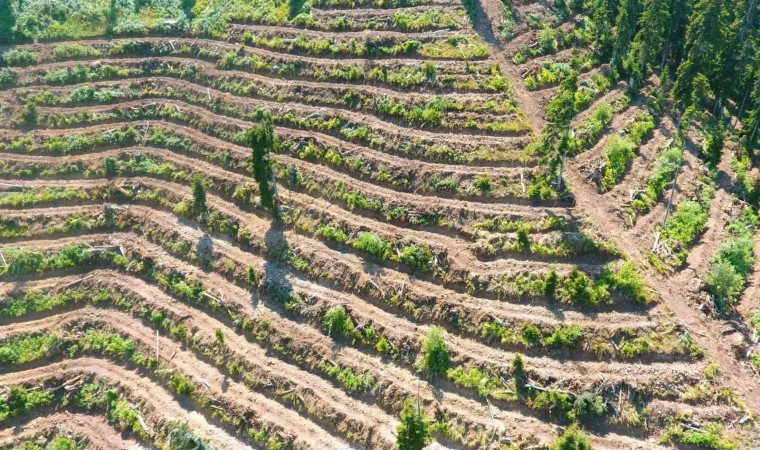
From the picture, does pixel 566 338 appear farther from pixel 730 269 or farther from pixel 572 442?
pixel 730 269

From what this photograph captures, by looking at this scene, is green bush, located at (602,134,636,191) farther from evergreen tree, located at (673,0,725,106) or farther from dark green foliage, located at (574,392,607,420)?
dark green foliage, located at (574,392,607,420)

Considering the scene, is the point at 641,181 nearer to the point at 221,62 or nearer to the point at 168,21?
the point at 221,62

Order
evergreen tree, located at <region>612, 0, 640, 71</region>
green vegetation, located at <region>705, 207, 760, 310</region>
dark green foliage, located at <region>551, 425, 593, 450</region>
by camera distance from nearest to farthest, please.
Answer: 1. dark green foliage, located at <region>551, 425, 593, 450</region>
2. green vegetation, located at <region>705, 207, 760, 310</region>
3. evergreen tree, located at <region>612, 0, 640, 71</region>

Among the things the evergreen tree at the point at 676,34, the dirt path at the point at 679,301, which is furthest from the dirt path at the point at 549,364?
the evergreen tree at the point at 676,34

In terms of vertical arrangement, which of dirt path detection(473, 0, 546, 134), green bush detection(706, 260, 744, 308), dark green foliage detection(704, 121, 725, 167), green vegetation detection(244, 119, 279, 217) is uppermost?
dirt path detection(473, 0, 546, 134)

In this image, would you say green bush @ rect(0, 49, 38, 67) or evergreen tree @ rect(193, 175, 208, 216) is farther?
green bush @ rect(0, 49, 38, 67)

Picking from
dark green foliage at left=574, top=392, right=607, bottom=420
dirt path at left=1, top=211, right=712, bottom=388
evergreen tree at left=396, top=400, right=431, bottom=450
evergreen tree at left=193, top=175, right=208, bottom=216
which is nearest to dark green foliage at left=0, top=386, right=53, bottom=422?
evergreen tree at left=193, top=175, right=208, bottom=216
